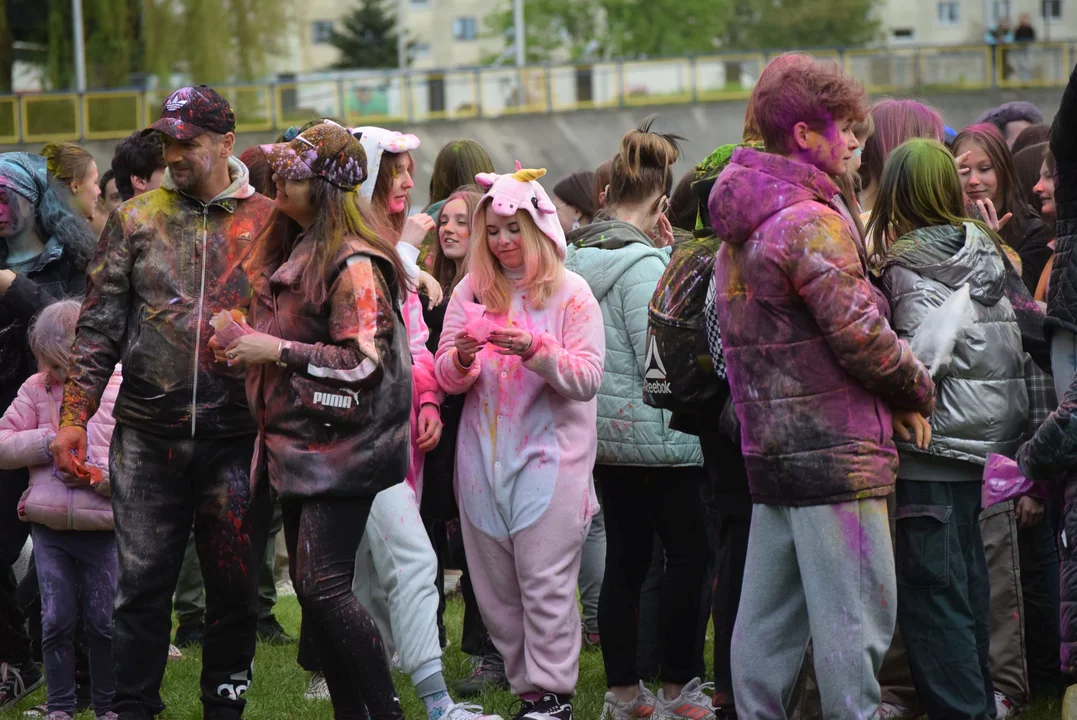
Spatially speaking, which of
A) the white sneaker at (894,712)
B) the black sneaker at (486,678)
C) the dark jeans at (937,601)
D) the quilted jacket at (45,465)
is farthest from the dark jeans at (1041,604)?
the quilted jacket at (45,465)

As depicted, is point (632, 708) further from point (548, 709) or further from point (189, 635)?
point (189, 635)

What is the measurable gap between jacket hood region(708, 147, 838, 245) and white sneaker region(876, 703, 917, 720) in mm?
2216

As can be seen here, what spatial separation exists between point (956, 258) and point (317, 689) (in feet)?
10.6

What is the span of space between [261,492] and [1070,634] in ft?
8.84

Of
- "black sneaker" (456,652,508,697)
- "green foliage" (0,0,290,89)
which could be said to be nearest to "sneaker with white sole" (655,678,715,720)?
"black sneaker" (456,652,508,697)

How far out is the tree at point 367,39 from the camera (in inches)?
2324

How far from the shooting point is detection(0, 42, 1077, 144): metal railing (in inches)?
1180

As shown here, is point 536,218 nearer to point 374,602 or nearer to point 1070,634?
point 374,602

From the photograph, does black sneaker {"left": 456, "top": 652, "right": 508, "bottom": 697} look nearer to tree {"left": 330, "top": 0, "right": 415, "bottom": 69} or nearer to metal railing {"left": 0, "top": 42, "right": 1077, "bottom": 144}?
metal railing {"left": 0, "top": 42, "right": 1077, "bottom": 144}

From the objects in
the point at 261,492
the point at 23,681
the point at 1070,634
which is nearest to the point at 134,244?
the point at 261,492

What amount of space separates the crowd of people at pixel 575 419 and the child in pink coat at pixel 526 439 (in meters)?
0.01

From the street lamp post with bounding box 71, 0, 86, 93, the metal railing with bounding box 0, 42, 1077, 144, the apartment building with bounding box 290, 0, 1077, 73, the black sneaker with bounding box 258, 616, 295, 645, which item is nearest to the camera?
the black sneaker with bounding box 258, 616, 295, 645

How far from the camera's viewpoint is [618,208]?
18.6ft

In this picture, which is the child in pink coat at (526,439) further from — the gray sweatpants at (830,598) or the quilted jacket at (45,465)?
the quilted jacket at (45,465)
